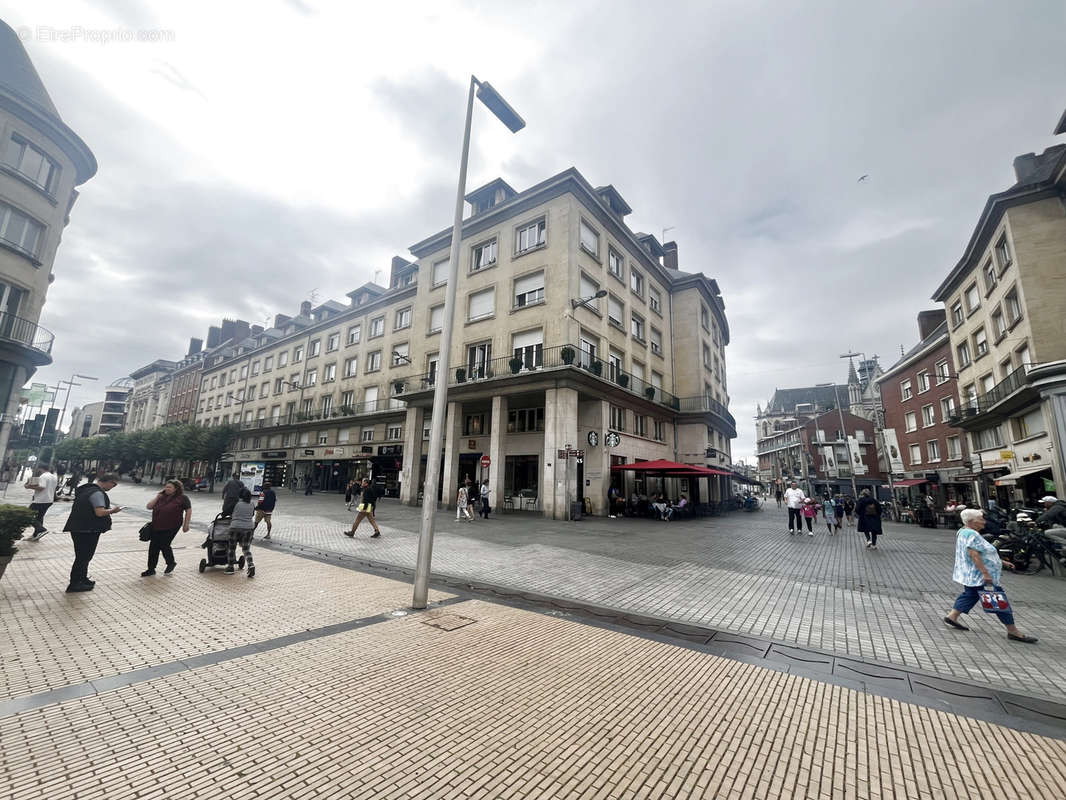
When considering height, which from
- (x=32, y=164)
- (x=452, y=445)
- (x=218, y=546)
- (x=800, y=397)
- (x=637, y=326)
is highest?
(x=800, y=397)

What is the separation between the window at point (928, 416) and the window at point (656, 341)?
22112 mm

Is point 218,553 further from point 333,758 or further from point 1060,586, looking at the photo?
point 1060,586

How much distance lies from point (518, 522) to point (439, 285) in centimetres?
1682

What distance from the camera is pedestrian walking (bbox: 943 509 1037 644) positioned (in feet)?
17.4

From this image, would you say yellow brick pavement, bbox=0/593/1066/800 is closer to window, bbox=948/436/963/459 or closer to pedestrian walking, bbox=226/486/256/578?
pedestrian walking, bbox=226/486/256/578

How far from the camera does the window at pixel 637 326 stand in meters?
27.3

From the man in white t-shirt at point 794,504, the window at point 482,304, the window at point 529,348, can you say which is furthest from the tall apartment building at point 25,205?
the man in white t-shirt at point 794,504

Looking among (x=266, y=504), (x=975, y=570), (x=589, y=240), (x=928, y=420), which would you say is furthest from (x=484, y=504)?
(x=928, y=420)

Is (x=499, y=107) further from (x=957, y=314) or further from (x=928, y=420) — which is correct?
(x=928, y=420)

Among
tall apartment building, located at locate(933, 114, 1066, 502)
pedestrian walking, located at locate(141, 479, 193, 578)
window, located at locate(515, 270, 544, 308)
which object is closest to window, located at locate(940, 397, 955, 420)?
tall apartment building, located at locate(933, 114, 1066, 502)

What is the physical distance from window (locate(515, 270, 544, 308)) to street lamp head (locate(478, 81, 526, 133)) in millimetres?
14071

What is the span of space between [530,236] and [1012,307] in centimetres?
2448

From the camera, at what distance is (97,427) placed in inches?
3474

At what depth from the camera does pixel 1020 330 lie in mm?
20203
